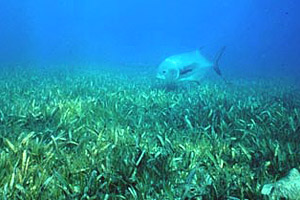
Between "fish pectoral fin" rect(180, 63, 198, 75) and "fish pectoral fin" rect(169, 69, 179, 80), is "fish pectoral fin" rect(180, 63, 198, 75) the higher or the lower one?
the higher one

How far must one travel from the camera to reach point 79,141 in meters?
4.23

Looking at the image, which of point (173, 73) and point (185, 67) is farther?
point (185, 67)

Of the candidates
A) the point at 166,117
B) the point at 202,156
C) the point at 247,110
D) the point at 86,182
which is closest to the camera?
the point at 86,182

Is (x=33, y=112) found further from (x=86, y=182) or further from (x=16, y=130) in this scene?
(x=86, y=182)

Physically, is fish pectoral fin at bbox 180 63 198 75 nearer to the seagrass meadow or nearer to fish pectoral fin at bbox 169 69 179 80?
fish pectoral fin at bbox 169 69 179 80

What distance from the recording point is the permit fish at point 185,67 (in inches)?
402

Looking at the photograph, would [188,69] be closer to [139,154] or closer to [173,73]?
[173,73]

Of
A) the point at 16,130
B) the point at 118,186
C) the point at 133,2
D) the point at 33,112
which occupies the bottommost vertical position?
the point at 118,186

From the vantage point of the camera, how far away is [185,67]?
10352 mm

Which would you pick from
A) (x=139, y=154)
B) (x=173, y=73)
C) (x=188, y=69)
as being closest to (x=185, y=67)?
(x=188, y=69)

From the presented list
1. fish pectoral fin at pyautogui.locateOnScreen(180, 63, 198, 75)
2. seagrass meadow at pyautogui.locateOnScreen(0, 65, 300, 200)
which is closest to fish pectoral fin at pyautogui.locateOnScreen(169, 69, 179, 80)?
fish pectoral fin at pyautogui.locateOnScreen(180, 63, 198, 75)

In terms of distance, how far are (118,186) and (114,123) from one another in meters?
2.21

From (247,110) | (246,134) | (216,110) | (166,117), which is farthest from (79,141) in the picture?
(247,110)

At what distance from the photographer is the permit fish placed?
33.5 feet
